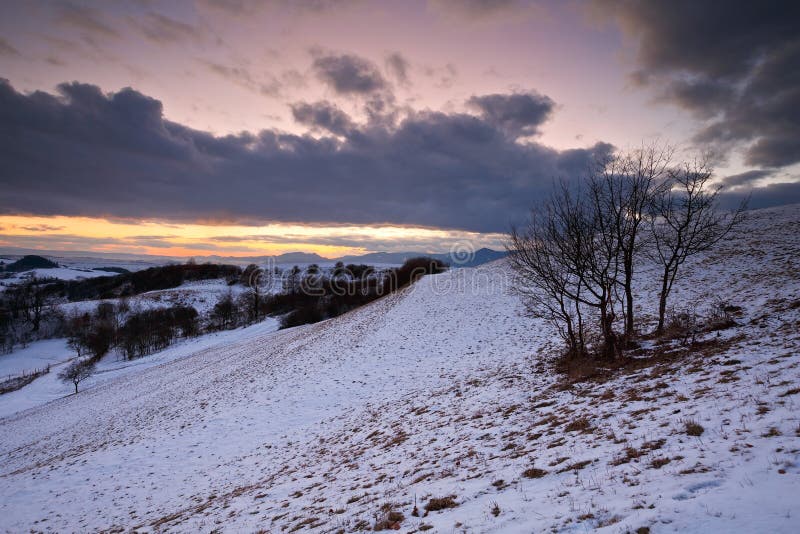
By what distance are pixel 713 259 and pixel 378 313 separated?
28.5 meters

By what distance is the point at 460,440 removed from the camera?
936 cm

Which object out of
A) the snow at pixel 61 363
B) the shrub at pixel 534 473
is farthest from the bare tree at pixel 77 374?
the shrub at pixel 534 473

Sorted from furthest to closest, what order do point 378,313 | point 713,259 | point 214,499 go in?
1. point 378,313
2. point 713,259
3. point 214,499

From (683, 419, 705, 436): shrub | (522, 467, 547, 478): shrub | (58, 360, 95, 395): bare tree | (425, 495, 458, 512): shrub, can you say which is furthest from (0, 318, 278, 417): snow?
(683, 419, 705, 436): shrub

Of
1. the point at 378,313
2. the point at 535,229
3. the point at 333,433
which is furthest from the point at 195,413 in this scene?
the point at 535,229

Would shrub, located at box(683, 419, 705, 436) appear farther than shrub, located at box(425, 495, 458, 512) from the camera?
No

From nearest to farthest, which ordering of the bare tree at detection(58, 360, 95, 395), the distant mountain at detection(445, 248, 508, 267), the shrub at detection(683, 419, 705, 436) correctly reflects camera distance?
the shrub at detection(683, 419, 705, 436), the bare tree at detection(58, 360, 95, 395), the distant mountain at detection(445, 248, 508, 267)

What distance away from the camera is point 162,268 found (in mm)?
145500

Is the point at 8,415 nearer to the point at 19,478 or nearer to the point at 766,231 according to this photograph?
the point at 19,478

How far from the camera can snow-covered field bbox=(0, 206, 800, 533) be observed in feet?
15.9

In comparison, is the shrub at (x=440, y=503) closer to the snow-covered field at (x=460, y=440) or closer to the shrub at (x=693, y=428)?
the snow-covered field at (x=460, y=440)

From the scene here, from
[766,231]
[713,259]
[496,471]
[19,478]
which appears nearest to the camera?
[496,471]

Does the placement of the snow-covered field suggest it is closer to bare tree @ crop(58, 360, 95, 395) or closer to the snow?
bare tree @ crop(58, 360, 95, 395)

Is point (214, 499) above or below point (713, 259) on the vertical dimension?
below
